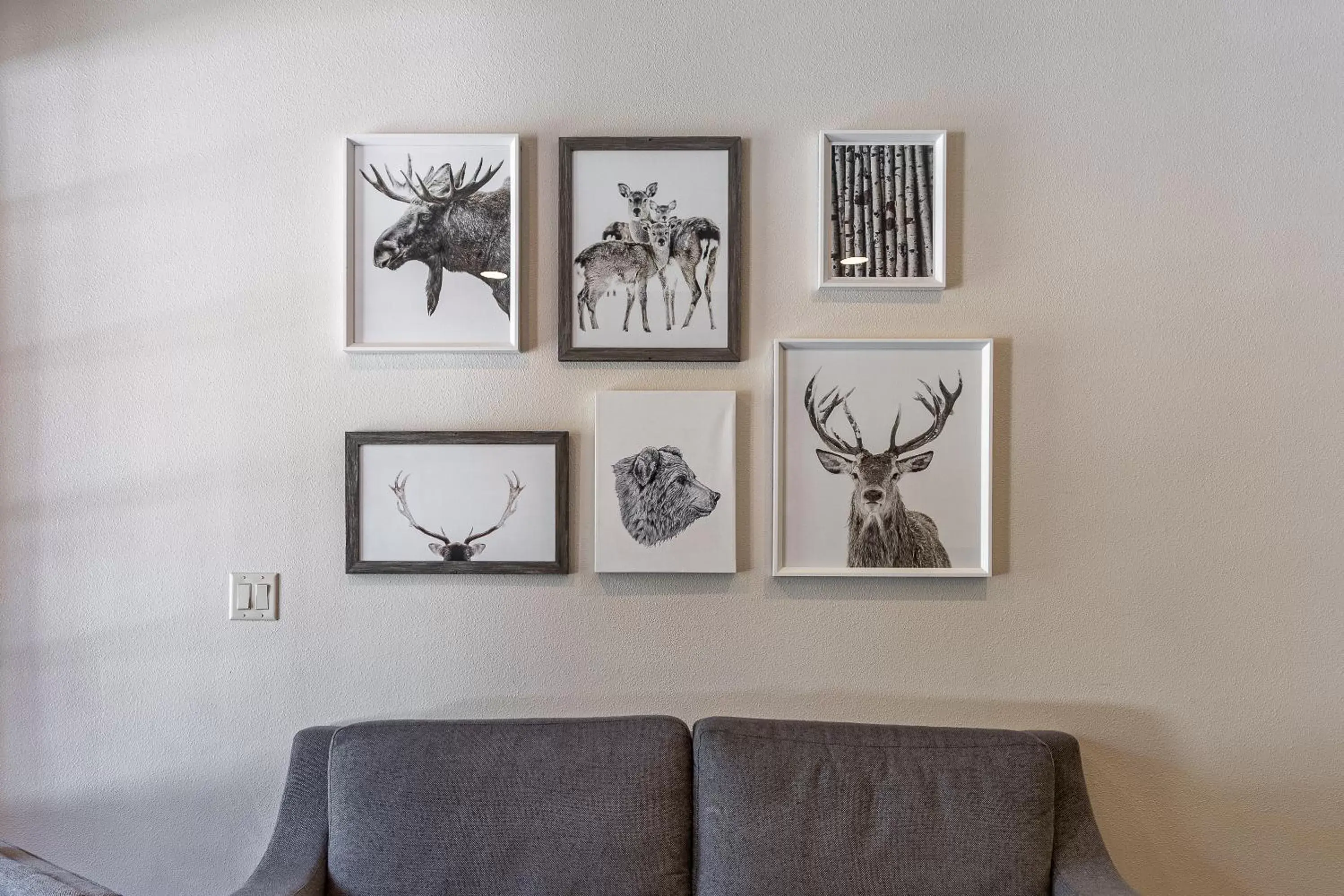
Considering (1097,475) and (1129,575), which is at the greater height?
(1097,475)

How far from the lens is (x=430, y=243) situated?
6.35 ft

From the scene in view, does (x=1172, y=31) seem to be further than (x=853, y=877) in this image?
Yes

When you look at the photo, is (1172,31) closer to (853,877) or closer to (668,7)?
(668,7)

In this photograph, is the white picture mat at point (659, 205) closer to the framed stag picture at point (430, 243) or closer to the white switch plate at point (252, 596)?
the framed stag picture at point (430, 243)

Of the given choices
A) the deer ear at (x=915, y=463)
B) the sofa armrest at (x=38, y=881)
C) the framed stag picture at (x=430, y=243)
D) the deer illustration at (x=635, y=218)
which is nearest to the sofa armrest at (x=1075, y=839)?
the deer ear at (x=915, y=463)

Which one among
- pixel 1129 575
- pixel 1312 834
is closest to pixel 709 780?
pixel 1129 575

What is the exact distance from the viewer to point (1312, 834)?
6.33ft

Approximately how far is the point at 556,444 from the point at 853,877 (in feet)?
3.51

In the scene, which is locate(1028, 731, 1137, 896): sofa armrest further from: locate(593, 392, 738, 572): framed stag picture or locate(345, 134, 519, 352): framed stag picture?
locate(345, 134, 519, 352): framed stag picture

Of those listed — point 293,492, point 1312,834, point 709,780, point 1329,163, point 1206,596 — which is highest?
point 1329,163

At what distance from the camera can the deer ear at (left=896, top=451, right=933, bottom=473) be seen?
193 cm

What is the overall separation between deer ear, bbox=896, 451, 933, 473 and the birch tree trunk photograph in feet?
1.32

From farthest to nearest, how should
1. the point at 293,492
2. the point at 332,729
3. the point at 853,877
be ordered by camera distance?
1. the point at 293,492
2. the point at 332,729
3. the point at 853,877

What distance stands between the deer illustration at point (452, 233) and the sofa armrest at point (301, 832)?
0.98 m
